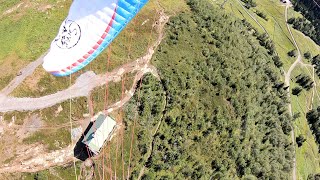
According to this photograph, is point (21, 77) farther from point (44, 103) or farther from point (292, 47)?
point (292, 47)

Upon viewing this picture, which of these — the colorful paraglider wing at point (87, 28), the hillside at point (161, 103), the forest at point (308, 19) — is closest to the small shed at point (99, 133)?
the hillside at point (161, 103)

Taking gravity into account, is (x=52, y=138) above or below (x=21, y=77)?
below

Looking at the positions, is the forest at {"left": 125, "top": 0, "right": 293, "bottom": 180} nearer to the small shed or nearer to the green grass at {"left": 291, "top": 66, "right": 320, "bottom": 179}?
the small shed

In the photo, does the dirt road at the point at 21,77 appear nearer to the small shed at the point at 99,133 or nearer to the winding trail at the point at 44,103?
the winding trail at the point at 44,103

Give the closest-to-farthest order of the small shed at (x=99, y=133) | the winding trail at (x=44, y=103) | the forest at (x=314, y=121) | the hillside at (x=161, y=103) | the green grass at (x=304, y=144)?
1. the winding trail at (x=44, y=103)
2. the hillside at (x=161, y=103)
3. the small shed at (x=99, y=133)
4. the green grass at (x=304, y=144)
5. the forest at (x=314, y=121)

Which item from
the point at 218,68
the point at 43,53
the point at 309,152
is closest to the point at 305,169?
the point at 309,152

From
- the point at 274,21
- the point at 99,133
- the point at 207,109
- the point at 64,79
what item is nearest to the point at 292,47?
the point at 274,21
